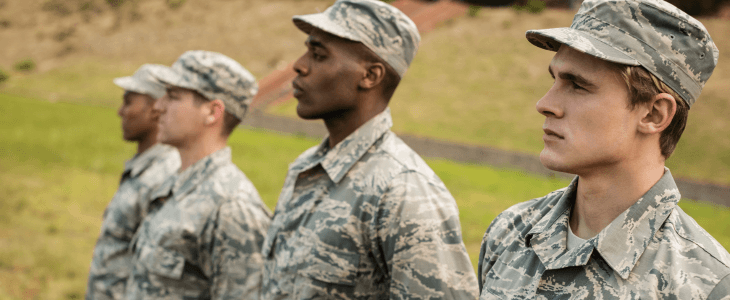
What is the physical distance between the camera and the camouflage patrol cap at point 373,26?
2.73 m

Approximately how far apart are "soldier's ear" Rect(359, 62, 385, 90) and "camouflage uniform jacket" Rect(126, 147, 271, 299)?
0.99 meters

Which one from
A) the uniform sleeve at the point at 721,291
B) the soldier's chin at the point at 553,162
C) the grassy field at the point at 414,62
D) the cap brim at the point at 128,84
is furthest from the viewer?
the grassy field at the point at 414,62

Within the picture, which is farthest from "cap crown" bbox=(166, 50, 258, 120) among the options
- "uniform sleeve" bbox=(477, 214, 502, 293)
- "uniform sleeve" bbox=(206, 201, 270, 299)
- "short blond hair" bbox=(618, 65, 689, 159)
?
"short blond hair" bbox=(618, 65, 689, 159)

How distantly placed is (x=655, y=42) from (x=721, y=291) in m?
0.63

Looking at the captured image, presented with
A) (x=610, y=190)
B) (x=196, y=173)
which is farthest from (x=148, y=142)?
(x=610, y=190)

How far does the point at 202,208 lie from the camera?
325 centimetres

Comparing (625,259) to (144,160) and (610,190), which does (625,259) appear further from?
(144,160)

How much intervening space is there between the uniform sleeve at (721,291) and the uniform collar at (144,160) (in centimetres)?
372

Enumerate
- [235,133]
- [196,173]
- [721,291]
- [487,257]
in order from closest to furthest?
[721,291], [487,257], [196,173], [235,133]

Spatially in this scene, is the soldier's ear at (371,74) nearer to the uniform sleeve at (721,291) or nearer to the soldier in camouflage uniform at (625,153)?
the soldier in camouflage uniform at (625,153)

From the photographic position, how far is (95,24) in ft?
94.4

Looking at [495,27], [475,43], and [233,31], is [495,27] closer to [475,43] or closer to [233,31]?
[475,43]

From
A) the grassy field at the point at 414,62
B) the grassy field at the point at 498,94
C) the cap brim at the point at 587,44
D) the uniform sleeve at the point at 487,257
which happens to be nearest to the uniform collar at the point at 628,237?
the uniform sleeve at the point at 487,257

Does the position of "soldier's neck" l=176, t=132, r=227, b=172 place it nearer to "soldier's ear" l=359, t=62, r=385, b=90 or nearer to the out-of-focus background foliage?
"soldier's ear" l=359, t=62, r=385, b=90
